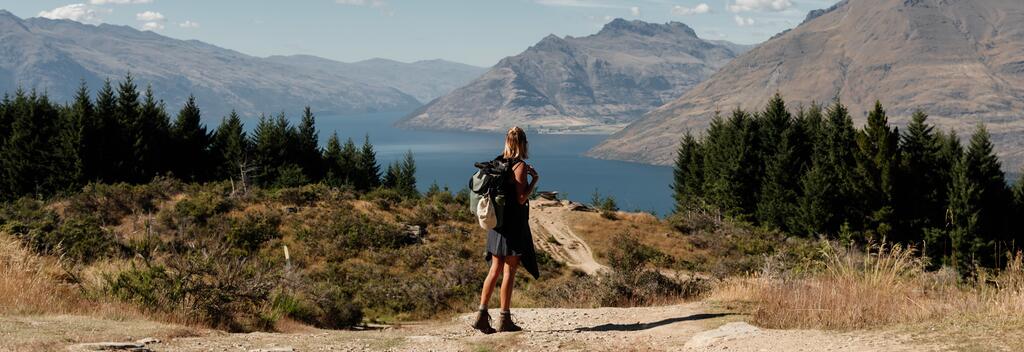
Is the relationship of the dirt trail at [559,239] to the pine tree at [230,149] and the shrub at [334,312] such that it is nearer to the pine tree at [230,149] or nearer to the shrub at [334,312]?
the shrub at [334,312]

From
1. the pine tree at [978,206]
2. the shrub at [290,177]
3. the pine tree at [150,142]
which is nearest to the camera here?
the pine tree at [978,206]

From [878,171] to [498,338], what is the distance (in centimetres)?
5058

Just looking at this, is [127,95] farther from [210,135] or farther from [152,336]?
[152,336]

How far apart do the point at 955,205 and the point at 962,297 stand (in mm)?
47168

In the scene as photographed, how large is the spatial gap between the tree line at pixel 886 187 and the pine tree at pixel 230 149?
3997 cm

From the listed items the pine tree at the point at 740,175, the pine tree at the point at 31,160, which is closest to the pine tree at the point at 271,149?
the pine tree at the point at 31,160

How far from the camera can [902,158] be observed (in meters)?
51.8

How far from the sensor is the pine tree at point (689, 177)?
228ft

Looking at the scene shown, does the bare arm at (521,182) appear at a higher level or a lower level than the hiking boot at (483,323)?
higher

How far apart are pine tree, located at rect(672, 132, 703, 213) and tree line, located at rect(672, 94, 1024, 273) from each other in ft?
29.5

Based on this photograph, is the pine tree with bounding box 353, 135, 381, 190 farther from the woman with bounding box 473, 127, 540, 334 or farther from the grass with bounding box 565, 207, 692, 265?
the woman with bounding box 473, 127, 540, 334

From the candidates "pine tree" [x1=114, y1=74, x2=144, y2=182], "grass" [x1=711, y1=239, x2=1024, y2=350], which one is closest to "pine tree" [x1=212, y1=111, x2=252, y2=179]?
"pine tree" [x1=114, y1=74, x2=144, y2=182]

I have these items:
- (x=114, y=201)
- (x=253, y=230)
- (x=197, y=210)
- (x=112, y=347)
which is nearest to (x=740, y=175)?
(x=253, y=230)

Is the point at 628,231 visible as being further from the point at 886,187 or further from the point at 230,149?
the point at 230,149
